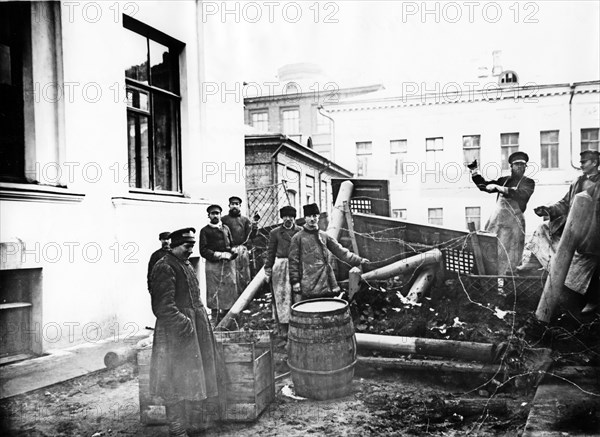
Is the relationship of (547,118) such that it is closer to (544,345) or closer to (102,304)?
(544,345)

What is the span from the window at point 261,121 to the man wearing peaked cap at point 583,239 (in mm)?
2927

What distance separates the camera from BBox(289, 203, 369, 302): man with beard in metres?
4.89

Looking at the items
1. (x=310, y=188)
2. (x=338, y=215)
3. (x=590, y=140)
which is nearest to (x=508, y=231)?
(x=590, y=140)

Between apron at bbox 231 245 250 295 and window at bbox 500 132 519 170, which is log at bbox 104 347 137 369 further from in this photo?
window at bbox 500 132 519 170

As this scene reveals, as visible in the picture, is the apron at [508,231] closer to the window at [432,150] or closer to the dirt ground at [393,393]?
the dirt ground at [393,393]

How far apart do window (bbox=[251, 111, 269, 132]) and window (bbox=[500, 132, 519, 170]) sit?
2.45 meters

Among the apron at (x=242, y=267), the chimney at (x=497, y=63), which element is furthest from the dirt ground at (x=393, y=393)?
the chimney at (x=497, y=63)

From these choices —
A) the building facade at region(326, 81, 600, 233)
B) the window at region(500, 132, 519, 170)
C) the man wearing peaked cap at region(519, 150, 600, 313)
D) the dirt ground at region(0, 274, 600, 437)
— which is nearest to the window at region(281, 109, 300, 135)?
the building facade at region(326, 81, 600, 233)

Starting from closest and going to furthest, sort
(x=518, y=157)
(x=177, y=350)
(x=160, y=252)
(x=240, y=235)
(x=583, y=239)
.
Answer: (x=177, y=350), (x=160, y=252), (x=583, y=239), (x=518, y=157), (x=240, y=235)

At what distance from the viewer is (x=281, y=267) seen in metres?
5.39

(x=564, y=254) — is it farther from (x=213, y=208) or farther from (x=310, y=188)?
(x=213, y=208)

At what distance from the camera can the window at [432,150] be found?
4269 mm

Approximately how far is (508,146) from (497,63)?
2.61ft

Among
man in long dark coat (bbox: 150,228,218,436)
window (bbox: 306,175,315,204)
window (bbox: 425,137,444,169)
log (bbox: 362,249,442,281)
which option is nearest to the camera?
man in long dark coat (bbox: 150,228,218,436)
